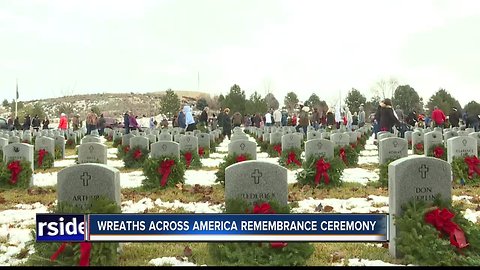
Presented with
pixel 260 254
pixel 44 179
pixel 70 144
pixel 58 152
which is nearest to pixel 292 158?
pixel 44 179

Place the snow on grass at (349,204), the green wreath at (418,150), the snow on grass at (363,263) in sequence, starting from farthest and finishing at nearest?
the green wreath at (418,150) < the snow on grass at (349,204) < the snow on grass at (363,263)

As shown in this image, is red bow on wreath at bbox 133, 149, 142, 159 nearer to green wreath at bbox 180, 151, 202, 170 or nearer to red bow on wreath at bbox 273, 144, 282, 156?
green wreath at bbox 180, 151, 202, 170

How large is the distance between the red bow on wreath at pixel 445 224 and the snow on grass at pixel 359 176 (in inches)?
228

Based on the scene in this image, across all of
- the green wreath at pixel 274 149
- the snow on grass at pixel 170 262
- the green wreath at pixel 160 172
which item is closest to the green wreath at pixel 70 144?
the green wreath at pixel 274 149

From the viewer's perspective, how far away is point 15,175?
12055 millimetres

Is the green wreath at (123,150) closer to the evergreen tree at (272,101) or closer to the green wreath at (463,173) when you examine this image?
the green wreath at (463,173)

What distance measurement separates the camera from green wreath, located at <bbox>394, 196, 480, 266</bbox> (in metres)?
5.79

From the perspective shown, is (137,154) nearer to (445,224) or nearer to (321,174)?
(321,174)

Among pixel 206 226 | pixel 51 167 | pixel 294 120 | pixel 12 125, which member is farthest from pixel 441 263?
pixel 12 125

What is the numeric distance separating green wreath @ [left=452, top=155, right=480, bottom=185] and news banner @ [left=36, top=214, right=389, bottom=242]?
6.20 metres

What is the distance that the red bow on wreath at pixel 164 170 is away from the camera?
1151 centimetres

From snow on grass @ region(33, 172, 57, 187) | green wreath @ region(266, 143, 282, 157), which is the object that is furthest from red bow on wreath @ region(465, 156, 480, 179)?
snow on grass @ region(33, 172, 57, 187)

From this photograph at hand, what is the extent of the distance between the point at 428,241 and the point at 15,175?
9.13 m

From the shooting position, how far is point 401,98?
81688mm
